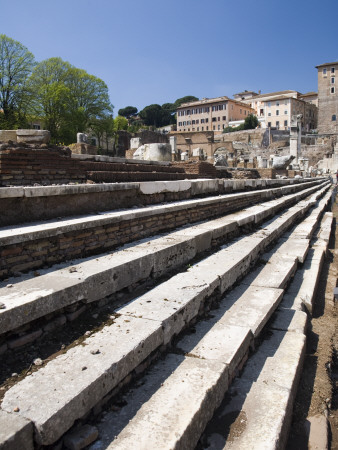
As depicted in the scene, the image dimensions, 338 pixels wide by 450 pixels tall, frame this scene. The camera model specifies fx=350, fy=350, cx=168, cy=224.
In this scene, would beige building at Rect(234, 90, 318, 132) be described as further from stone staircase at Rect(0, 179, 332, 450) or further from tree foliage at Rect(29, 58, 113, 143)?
stone staircase at Rect(0, 179, 332, 450)

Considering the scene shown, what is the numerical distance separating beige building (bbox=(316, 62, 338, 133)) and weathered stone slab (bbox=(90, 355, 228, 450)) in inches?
2936

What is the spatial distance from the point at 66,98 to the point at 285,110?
170 feet

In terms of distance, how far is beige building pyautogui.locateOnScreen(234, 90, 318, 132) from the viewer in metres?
71.7

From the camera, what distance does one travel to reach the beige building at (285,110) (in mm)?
71688

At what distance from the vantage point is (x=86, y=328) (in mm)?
2078

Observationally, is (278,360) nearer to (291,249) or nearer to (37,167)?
(291,249)

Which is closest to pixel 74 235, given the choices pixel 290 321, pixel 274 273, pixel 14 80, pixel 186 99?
pixel 290 321

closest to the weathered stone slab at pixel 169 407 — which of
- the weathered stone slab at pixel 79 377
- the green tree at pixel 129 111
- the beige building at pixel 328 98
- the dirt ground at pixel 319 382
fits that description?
the weathered stone slab at pixel 79 377

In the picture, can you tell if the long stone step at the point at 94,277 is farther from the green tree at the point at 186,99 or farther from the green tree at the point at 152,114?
the green tree at the point at 186,99

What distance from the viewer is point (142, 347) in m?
1.87

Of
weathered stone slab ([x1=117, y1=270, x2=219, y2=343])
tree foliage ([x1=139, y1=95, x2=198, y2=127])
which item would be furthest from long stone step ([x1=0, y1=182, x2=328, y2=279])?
tree foliage ([x1=139, y1=95, x2=198, y2=127])

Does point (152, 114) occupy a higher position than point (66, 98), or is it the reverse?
point (152, 114)

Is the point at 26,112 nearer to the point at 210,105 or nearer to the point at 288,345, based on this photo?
the point at 288,345

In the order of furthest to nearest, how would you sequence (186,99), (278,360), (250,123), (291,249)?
(186,99) < (250,123) < (291,249) < (278,360)
